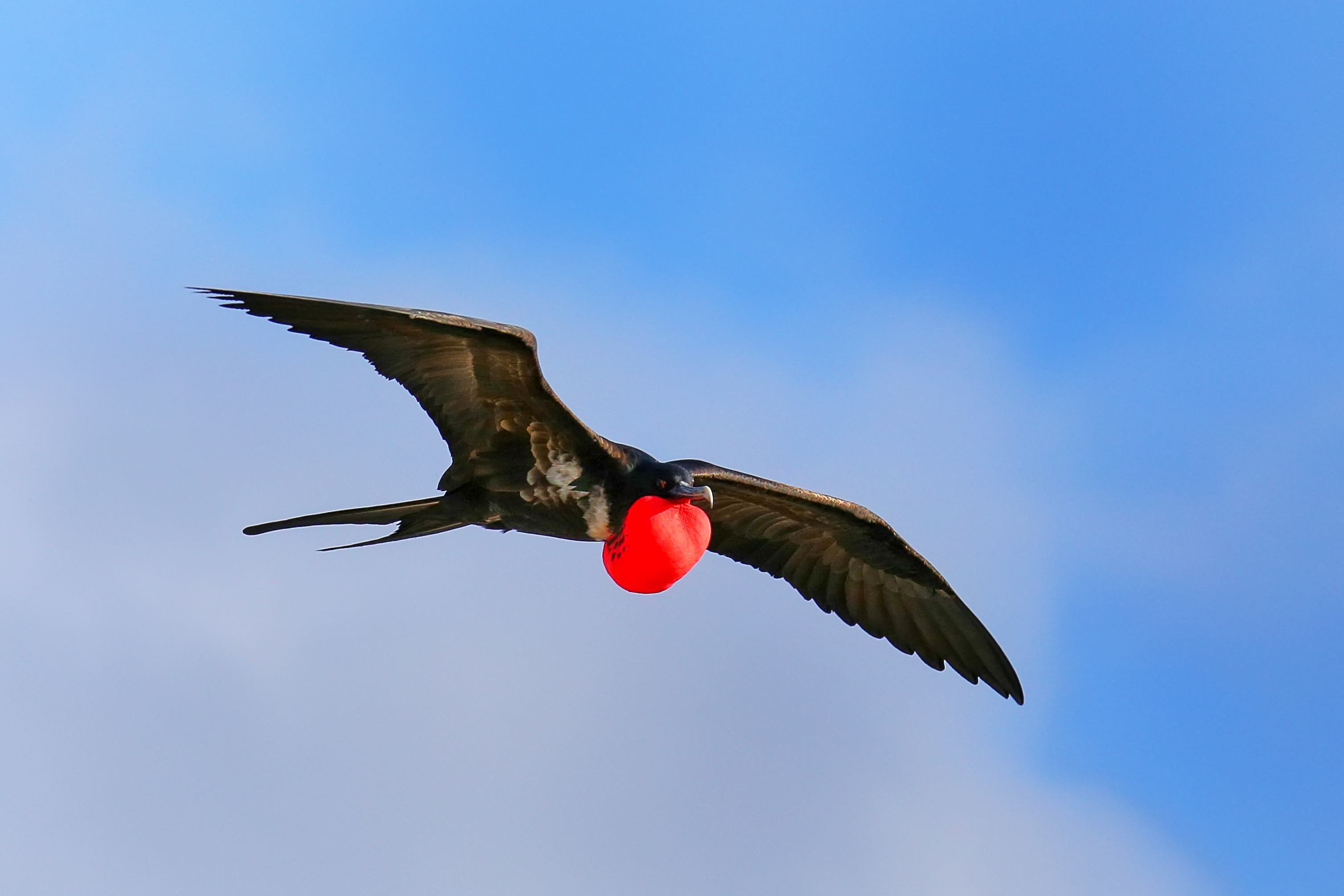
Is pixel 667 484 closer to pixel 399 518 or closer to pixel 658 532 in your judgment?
pixel 658 532

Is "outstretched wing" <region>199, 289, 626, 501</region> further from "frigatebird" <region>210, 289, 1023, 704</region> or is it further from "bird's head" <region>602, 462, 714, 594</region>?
"bird's head" <region>602, 462, 714, 594</region>

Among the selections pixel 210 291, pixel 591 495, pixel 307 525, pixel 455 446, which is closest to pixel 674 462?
pixel 591 495

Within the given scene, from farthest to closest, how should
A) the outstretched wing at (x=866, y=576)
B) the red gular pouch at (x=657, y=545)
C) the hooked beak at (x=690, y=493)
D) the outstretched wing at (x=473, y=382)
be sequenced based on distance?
the outstretched wing at (x=866, y=576) → the hooked beak at (x=690, y=493) → the red gular pouch at (x=657, y=545) → the outstretched wing at (x=473, y=382)

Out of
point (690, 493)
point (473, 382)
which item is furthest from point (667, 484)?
point (473, 382)

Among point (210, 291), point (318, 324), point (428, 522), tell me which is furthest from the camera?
point (428, 522)

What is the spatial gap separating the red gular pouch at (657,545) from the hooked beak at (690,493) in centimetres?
3

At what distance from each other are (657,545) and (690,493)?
12.4 inches

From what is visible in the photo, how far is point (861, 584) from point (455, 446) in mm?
2860

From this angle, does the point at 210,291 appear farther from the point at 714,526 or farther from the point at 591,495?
the point at 714,526

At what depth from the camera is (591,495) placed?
771 centimetres

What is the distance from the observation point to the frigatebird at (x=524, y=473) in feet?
22.5

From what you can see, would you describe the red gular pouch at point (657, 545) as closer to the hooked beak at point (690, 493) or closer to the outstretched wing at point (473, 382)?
the hooked beak at point (690, 493)

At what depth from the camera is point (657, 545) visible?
731cm

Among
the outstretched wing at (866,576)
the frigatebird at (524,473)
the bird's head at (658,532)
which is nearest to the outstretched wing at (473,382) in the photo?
the frigatebird at (524,473)
